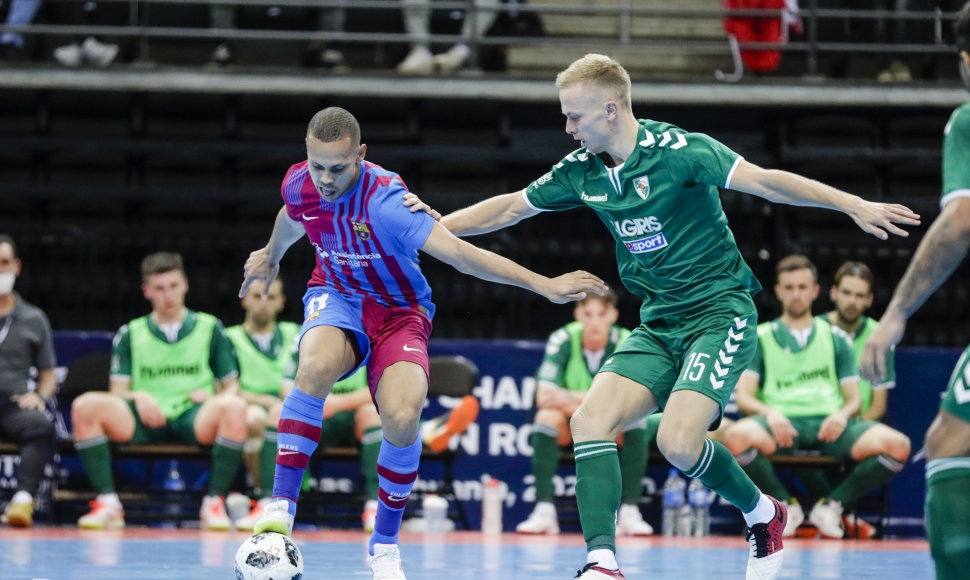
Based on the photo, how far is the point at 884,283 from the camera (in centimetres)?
1091

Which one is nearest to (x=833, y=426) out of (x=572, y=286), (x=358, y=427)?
(x=358, y=427)

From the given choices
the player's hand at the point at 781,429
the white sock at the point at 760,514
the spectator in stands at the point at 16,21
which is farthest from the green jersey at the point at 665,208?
the spectator in stands at the point at 16,21

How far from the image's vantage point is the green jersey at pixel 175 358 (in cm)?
884

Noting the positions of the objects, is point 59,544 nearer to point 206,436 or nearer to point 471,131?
point 206,436

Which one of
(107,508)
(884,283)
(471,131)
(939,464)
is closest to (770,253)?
(884,283)

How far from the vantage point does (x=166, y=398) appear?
29.1ft

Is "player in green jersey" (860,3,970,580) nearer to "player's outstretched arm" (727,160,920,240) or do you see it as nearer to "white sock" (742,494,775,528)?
"player's outstretched arm" (727,160,920,240)

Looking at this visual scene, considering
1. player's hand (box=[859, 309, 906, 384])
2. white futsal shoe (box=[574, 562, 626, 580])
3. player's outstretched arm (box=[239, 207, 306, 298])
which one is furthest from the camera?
player's outstretched arm (box=[239, 207, 306, 298])

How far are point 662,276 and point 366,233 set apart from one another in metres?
1.23

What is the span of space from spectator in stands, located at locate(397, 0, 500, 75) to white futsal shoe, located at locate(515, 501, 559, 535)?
4.50 metres

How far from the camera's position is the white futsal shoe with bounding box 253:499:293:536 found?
14.9 feet

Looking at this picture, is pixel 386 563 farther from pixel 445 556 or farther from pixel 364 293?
pixel 445 556

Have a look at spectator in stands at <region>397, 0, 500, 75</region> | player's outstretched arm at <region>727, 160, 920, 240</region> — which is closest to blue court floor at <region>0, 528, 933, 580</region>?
player's outstretched arm at <region>727, 160, 920, 240</region>

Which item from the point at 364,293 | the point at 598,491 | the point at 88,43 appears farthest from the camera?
the point at 88,43
